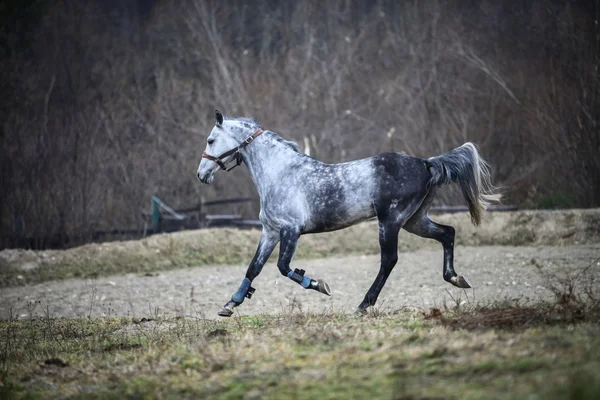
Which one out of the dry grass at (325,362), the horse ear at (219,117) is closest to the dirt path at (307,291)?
the horse ear at (219,117)

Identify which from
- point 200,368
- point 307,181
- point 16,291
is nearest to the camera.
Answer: point 200,368

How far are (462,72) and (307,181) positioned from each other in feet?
66.8

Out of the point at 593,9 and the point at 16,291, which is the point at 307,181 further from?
the point at 593,9

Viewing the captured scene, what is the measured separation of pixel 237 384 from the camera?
17.0ft

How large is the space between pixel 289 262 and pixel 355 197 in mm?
1014

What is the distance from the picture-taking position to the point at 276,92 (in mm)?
31156

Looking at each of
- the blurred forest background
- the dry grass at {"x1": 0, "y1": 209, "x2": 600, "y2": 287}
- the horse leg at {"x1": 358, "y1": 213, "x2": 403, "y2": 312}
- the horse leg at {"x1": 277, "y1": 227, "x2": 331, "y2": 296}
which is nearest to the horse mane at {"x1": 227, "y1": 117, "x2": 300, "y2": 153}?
the horse leg at {"x1": 277, "y1": 227, "x2": 331, "y2": 296}

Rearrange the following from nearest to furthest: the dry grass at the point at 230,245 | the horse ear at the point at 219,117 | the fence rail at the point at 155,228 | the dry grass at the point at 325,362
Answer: the dry grass at the point at 325,362 → the horse ear at the point at 219,117 → the dry grass at the point at 230,245 → the fence rail at the point at 155,228

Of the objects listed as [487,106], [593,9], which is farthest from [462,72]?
[593,9]

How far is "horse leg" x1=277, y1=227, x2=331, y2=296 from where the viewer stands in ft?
26.8

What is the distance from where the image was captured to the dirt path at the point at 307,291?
11.2m

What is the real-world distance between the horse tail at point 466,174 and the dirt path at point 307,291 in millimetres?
2002

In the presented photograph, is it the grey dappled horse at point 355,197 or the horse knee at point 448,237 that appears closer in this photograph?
the grey dappled horse at point 355,197

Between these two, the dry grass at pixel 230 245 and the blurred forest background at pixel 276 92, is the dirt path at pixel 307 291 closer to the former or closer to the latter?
the dry grass at pixel 230 245
